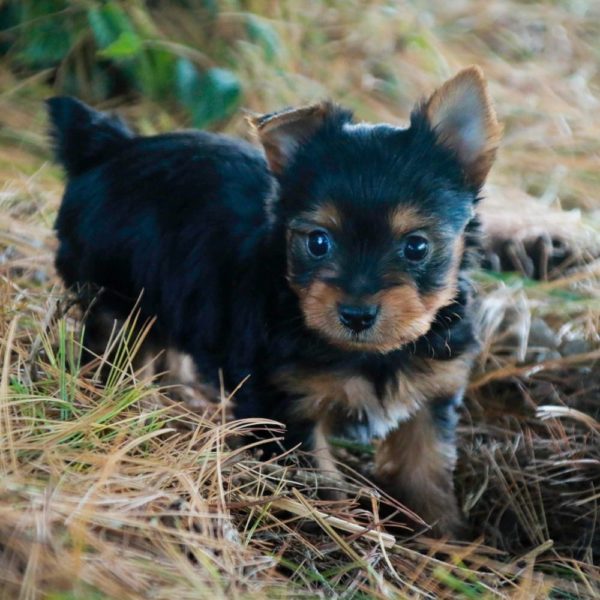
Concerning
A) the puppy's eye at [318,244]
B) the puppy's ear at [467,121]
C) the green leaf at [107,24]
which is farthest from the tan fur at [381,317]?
the green leaf at [107,24]

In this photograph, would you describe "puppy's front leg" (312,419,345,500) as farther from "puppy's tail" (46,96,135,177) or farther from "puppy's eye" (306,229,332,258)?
"puppy's tail" (46,96,135,177)

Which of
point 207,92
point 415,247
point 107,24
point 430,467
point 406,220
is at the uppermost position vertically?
point 406,220

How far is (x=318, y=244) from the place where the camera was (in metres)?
3.60

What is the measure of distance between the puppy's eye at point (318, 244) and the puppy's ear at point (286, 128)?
0.39 meters

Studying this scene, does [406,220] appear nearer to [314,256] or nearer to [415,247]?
[415,247]

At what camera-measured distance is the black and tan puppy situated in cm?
351

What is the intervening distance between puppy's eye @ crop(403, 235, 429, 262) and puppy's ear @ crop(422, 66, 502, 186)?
399 mm

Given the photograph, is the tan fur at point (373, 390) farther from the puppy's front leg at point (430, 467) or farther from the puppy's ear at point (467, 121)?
the puppy's ear at point (467, 121)

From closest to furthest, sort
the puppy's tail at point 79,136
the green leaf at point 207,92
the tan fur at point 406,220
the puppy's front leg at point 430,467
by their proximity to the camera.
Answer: the tan fur at point 406,220
the puppy's front leg at point 430,467
the puppy's tail at point 79,136
the green leaf at point 207,92

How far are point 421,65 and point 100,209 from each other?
4.21 metres

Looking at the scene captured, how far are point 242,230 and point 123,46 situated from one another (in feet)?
8.87

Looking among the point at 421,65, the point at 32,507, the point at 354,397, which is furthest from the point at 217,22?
the point at 32,507

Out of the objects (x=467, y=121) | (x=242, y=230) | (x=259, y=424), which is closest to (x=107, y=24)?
(x=242, y=230)

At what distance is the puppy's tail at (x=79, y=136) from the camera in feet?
14.8
